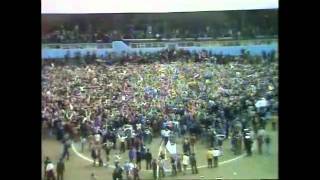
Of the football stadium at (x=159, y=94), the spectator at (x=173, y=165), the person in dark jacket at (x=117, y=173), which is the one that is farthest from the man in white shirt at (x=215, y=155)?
the person in dark jacket at (x=117, y=173)

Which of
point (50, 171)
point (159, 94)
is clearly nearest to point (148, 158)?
point (159, 94)

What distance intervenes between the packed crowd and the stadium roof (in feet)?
0.60

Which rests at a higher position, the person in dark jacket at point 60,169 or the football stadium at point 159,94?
the football stadium at point 159,94

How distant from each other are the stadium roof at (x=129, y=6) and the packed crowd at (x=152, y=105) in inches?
7.2

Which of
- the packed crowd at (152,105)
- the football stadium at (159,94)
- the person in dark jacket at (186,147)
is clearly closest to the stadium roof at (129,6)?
the football stadium at (159,94)

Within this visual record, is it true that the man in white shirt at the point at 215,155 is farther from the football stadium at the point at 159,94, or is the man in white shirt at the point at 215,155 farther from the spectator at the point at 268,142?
the spectator at the point at 268,142

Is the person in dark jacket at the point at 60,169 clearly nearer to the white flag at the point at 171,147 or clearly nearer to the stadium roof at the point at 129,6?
the white flag at the point at 171,147

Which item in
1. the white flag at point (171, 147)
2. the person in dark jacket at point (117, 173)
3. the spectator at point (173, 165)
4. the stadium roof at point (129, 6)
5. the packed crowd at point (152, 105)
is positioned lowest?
the person in dark jacket at point (117, 173)

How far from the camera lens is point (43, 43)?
1718 millimetres

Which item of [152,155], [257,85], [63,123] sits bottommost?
[152,155]

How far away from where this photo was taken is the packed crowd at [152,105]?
1692mm
